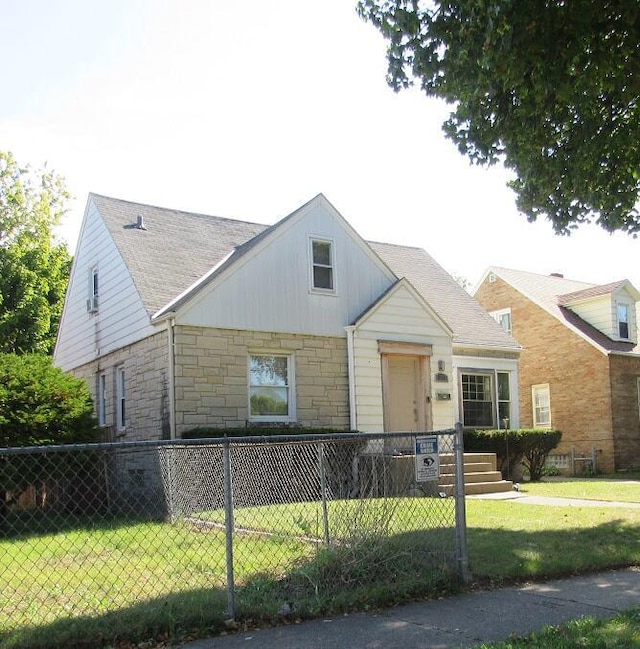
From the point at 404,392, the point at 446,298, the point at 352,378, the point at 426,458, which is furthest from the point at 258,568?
the point at 446,298

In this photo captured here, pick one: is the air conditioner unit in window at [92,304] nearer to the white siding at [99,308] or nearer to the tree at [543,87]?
the white siding at [99,308]

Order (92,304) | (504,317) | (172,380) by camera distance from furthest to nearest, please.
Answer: (504,317)
(92,304)
(172,380)

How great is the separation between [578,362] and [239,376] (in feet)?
44.6

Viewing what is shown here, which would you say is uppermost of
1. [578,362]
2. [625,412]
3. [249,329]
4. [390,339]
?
[249,329]

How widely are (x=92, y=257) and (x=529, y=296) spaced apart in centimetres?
1510

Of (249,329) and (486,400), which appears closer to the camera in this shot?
(249,329)

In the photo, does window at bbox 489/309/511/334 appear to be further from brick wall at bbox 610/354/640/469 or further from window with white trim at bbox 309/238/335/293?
window with white trim at bbox 309/238/335/293

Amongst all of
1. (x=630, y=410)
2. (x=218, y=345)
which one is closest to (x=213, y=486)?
(x=218, y=345)

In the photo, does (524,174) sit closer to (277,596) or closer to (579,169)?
(579,169)

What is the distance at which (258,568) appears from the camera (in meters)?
7.32

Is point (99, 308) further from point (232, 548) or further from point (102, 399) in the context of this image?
point (232, 548)

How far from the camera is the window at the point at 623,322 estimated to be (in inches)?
993

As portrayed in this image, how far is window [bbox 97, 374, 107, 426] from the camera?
1762 cm

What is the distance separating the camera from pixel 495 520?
420 inches
